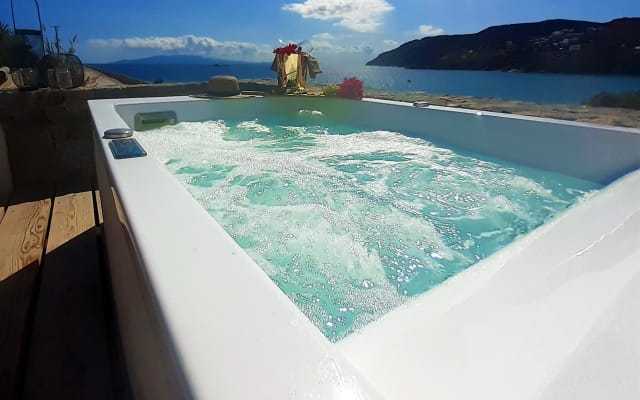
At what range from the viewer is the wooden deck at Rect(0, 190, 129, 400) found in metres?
0.88

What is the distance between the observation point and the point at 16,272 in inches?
51.0

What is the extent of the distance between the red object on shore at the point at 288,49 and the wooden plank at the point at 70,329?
8.07ft

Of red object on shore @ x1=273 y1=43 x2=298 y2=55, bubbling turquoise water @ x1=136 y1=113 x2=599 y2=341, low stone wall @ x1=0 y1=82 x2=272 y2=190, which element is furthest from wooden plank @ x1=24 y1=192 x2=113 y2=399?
red object on shore @ x1=273 y1=43 x2=298 y2=55

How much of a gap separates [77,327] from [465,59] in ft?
34.2

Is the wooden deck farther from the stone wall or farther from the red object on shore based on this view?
the red object on shore

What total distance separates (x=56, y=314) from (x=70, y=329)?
0.33 ft

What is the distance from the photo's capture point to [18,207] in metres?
1.95

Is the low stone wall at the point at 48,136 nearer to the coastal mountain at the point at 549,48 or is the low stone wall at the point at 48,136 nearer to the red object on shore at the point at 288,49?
the red object on shore at the point at 288,49

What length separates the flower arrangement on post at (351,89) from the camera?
9.82 feet

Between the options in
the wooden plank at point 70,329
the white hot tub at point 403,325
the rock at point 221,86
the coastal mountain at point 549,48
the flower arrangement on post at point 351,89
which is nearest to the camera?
the white hot tub at point 403,325

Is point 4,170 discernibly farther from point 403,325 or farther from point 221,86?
point 403,325

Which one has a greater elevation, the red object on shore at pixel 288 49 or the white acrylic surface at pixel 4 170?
the red object on shore at pixel 288 49

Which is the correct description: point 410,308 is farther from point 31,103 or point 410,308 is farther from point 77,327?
point 31,103

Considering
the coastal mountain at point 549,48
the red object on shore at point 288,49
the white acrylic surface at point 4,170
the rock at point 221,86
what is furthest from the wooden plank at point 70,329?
the coastal mountain at point 549,48
